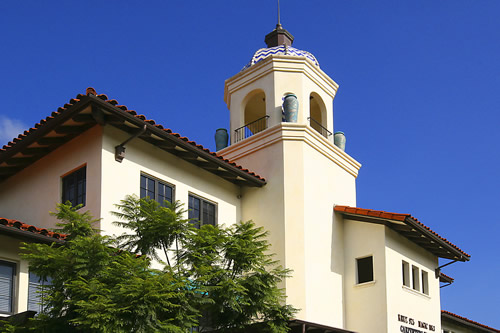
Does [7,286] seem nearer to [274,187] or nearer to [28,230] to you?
[28,230]

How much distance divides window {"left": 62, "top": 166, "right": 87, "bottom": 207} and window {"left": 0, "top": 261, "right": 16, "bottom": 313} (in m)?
3.08

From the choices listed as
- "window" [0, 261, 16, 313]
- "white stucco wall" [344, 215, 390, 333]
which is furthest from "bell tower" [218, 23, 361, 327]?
"window" [0, 261, 16, 313]

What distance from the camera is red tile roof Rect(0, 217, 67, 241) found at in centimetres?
1475

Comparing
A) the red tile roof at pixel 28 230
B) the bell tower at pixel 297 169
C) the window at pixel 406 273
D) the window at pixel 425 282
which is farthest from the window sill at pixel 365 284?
the red tile roof at pixel 28 230

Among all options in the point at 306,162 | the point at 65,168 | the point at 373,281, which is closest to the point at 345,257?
the point at 373,281

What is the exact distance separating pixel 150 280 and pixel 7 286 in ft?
14.0

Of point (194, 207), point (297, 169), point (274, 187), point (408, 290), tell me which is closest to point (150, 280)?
point (194, 207)

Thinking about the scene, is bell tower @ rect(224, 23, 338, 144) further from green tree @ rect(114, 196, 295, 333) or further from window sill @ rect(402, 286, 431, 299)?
green tree @ rect(114, 196, 295, 333)

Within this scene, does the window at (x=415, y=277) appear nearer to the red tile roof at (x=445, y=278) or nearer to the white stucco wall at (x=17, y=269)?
the red tile roof at (x=445, y=278)

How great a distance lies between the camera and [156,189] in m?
19.5

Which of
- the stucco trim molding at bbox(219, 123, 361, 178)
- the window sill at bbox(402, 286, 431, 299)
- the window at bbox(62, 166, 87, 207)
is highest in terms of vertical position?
the stucco trim molding at bbox(219, 123, 361, 178)

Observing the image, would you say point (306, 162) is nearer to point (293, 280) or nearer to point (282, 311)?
point (293, 280)

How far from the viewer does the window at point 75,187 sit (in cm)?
1836

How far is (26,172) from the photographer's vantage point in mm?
20328
